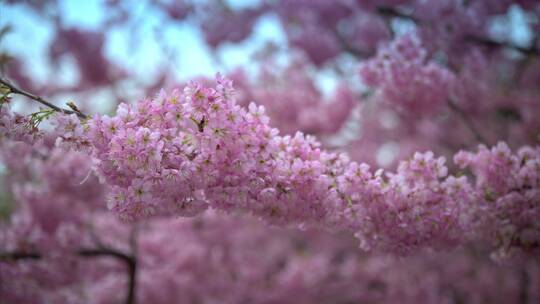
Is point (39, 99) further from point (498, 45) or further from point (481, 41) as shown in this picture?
point (498, 45)

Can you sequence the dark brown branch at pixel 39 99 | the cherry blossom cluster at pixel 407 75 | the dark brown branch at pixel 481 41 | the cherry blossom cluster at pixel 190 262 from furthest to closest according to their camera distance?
1. the dark brown branch at pixel 481 41
2. the cherry blossom cluster at pixel 190 262
3. the cherry blossom cluster at pixel 407 75
4. the dark brown branch at pixel 39 99

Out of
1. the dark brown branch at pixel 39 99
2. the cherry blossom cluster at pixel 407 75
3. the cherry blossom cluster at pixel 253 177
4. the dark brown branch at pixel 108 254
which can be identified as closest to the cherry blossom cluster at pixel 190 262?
the dark brown branch at pixel 108 254

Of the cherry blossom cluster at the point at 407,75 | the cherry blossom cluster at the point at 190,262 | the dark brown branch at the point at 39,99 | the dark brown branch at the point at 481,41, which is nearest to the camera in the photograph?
the dark brown branch at the point at 39,99

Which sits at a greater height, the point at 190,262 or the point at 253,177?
the point at 190,262

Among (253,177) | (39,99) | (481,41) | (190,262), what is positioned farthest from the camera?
(190,262)

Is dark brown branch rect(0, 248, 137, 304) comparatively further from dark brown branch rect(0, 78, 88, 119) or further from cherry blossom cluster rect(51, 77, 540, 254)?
dark brown branch rect(0, 78, 88, 119)

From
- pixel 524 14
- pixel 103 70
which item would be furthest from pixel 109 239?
pixel 524 14

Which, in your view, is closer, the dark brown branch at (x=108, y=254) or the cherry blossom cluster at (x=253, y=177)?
the cherry blossom cluster at (x=253, y=177)

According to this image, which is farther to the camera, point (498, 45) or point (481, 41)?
point (498, 45)

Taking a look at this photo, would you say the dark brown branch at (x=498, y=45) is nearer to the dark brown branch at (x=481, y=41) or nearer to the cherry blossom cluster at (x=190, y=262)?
the dark brown branch at (x=481, y=41)

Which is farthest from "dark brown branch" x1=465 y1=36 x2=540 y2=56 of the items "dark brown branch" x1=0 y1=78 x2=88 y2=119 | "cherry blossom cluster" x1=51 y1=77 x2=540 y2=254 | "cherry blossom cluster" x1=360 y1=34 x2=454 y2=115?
"dark brown branch" x1=0 y1=78 x2=88 y2=119

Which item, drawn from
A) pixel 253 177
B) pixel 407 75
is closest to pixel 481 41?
pixel 407 75

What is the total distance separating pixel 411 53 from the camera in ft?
10.5

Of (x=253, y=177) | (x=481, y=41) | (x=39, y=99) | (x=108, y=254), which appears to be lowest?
(x=253, y=177)
